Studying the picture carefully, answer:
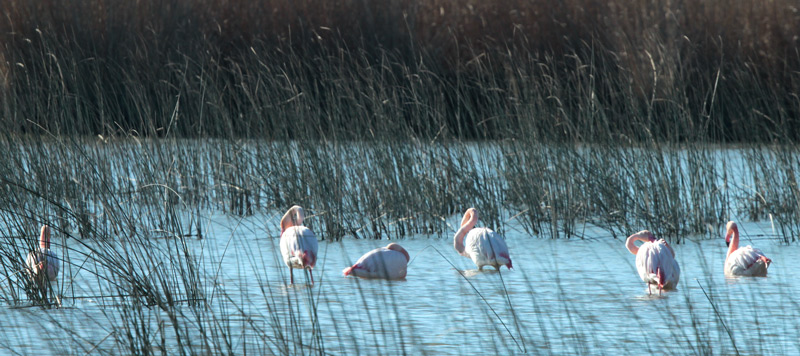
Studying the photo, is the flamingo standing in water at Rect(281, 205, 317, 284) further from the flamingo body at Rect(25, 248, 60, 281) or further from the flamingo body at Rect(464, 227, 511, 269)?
the flamingo body at Rect(25, 248, 60, 281)

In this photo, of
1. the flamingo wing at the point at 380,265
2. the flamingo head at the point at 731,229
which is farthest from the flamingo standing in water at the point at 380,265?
the flamingo head at the point at 731,229

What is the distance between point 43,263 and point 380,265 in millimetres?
1471

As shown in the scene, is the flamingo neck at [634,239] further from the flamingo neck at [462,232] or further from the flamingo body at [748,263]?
the flamingo neck at [462,232]

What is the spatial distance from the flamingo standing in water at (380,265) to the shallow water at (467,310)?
53 millimetres

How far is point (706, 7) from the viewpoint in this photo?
1312cm

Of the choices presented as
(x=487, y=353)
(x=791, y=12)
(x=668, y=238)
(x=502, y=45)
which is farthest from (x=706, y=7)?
(x=487, y=353)

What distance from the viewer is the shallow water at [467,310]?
3604 millimetres

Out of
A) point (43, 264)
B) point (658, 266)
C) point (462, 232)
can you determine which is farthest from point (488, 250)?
point (43, 264)

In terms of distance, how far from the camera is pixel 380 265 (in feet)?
16.2

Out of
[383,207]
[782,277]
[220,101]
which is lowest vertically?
[782,277]

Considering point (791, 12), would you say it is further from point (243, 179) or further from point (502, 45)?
point (243, 179)

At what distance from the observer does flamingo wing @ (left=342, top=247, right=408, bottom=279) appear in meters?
4.93

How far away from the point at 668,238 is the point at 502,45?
768 cm

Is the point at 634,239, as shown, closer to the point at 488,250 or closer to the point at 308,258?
the point at 488,250
